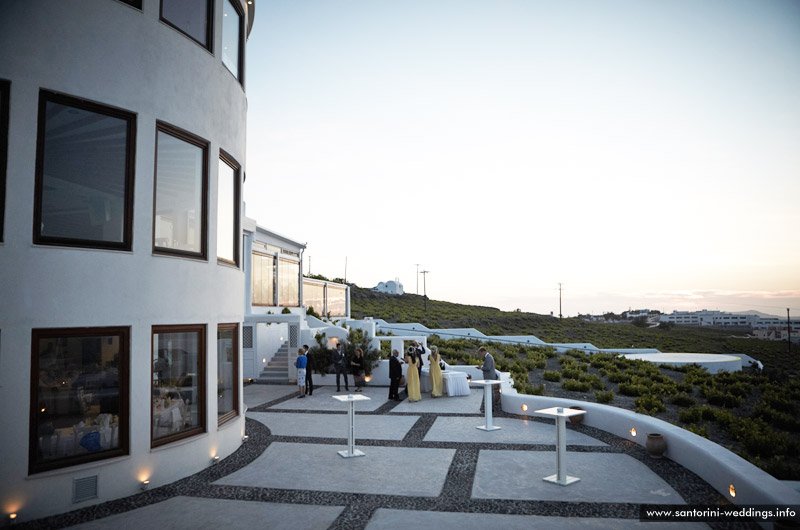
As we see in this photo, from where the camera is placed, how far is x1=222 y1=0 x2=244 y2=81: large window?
9.49 m

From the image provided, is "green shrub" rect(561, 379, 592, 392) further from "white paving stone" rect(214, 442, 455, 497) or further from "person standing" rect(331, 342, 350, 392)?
"white paving stone" rect(214, 442, 455, 497)

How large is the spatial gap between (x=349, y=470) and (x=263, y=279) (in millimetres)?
18514

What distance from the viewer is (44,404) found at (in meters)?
6.27

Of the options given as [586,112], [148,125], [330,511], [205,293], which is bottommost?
[330,511]

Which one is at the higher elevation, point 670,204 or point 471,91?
point 471,91

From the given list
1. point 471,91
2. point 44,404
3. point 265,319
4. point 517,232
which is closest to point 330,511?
point 44,404

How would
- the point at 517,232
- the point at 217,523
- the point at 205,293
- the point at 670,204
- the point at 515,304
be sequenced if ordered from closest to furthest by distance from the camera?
the point at 217,523
the point at 205,293
the point at 670,204
the point at 517,232
the point at 515,304

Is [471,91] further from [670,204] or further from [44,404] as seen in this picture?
[44,404]

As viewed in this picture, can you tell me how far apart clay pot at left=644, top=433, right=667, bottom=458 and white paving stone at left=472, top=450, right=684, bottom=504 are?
13.4 inches

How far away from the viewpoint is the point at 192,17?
334 inches

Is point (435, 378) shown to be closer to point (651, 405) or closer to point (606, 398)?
point (606, 398)

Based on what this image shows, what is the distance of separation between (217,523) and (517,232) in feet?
126

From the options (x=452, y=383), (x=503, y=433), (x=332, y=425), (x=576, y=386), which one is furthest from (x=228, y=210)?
(x=576, y=386)

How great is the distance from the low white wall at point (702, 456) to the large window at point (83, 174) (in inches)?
349
